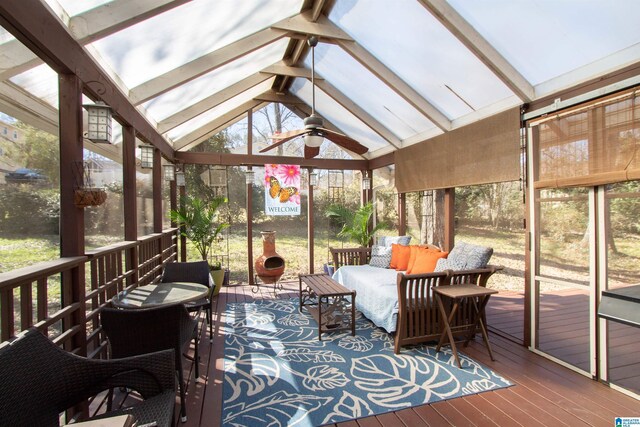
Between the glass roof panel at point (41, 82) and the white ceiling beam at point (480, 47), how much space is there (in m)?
2.87

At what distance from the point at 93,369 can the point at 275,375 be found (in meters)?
1.57

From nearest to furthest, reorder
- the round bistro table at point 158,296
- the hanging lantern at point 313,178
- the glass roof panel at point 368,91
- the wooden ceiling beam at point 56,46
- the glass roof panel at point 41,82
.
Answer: the wooden ceiling beam at point 56,46, the glass roof panel at point 41,82, the round bistro table at point 158,296, the glass roof panel at point 368,91, the hanging lantern at point 313,178

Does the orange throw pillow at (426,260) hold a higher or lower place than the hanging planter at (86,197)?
lower

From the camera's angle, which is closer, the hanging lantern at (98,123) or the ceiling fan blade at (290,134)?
the hanging lantern at (98,123)

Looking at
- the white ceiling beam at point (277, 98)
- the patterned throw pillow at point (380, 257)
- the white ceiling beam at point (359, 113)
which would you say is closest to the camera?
the patterned throw pillow at point (380, 257)

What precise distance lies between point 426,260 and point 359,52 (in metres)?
2.70

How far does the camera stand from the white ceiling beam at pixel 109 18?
83.4 inches

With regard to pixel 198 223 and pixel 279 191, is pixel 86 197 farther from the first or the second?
pixel 279 191

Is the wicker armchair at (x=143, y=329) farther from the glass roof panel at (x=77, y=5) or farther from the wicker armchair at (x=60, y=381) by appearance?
the glass roof panel at (x=77, y=5)

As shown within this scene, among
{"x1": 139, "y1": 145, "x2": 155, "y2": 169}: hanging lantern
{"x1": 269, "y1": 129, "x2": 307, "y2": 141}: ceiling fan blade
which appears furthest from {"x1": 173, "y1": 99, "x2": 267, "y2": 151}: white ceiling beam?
{"x1": 269, "y1": 129, "x2": 307, "y2": 141}: ceiling fan blade

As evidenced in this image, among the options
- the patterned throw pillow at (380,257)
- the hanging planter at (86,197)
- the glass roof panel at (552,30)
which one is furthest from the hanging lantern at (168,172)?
the glass roof panel at (552,30)

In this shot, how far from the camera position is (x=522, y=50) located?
2.89 metres

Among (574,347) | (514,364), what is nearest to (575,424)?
(514,364)

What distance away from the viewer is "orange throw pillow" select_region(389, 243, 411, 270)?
4758 millimetres
